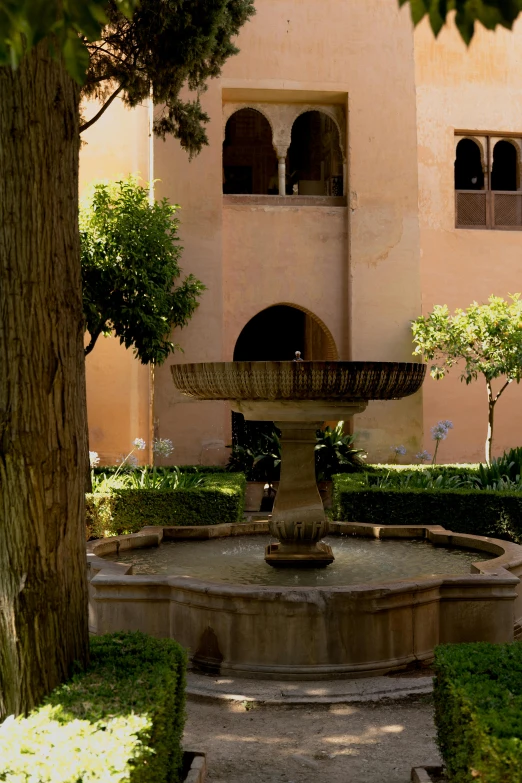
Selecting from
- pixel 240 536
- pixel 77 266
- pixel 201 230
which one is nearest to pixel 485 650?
pixel 77 266

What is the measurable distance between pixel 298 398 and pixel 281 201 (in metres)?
9.77

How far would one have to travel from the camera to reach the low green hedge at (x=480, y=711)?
2.48m

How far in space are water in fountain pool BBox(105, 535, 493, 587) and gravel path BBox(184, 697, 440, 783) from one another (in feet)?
3.83

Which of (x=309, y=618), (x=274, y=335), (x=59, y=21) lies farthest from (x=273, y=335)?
(x=59, y=21)

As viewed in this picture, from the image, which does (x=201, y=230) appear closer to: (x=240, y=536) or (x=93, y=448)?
(x=93, y=448)

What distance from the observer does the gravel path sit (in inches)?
143

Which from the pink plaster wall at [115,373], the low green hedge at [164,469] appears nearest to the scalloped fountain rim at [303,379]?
the low green hedge at [164,469]

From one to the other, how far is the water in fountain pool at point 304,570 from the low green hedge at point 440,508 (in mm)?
1662

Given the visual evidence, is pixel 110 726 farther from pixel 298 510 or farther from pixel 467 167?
pixel 467 167

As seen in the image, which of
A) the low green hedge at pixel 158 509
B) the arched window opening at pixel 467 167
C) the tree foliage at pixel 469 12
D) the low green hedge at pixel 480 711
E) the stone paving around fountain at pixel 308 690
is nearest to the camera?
the tree foliage at pixel 469 12

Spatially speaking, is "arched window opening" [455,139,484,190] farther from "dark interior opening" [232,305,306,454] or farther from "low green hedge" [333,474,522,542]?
"low green hedge" [333,474,522,542]

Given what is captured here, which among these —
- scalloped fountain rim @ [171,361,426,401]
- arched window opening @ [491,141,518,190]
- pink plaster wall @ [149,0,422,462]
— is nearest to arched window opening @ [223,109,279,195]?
pink plaster wall @ [149,0,422,462]

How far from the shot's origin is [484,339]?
42.2 feet

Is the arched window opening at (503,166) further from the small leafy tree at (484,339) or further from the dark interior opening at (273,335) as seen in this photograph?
the dark interior opening at (273,335)
